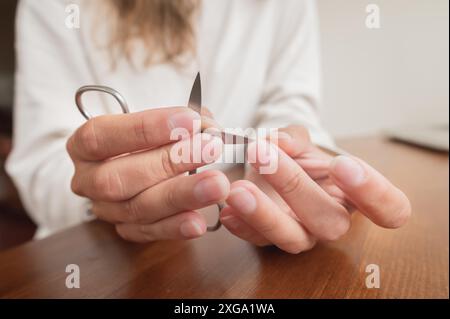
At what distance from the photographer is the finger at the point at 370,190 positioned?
0.11 meters

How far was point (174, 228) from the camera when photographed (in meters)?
0.14

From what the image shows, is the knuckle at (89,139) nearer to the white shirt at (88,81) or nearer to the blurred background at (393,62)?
the white shirt at (88,81)

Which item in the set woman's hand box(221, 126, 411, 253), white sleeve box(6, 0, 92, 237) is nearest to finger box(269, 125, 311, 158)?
woman's hand box(221, 126, 411, 253)

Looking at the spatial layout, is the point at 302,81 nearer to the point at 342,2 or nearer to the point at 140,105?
the point at 342,2

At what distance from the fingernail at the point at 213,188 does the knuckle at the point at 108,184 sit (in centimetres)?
4

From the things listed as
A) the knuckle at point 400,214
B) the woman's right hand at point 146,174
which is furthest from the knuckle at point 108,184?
the knuckle at point 400,214

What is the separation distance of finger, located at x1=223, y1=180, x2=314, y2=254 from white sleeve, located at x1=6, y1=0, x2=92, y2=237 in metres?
0.11

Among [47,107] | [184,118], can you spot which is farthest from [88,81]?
[184,118]

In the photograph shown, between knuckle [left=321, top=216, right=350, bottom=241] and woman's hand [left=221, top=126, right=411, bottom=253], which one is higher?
woman's hand [left=221, top=126, right=411, bottom=253]

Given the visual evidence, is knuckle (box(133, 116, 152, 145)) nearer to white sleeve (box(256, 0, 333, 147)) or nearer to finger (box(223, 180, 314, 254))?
finger (box(223, 180, 314, 254))

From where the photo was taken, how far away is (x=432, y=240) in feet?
0.60

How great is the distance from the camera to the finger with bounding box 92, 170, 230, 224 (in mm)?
111
